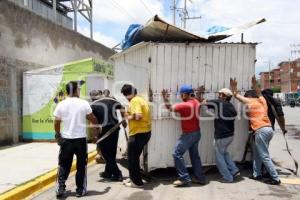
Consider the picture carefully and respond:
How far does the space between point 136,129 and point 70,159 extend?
1213 mm

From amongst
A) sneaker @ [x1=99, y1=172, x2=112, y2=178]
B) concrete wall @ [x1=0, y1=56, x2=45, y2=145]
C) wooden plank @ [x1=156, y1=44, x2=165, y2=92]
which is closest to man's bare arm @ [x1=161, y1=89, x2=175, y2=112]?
wooden plank @ [x1=156, y1=44, x2=165, y2=92]

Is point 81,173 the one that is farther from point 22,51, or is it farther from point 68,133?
point 22,51

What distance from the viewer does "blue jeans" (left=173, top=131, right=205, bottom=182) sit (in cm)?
741

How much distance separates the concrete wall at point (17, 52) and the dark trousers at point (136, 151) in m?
5.51

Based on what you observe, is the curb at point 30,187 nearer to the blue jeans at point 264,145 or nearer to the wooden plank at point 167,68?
the wooden plank at point 167,68

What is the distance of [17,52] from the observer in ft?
40.7

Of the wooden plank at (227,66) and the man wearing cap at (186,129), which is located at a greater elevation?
the wooden plank at (227,66)

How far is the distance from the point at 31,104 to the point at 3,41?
2090 millimetres

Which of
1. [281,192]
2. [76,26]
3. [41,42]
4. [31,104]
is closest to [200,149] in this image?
[281,192]

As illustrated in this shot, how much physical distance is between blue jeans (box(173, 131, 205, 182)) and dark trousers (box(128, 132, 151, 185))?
0.58m

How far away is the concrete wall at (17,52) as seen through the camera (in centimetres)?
1168

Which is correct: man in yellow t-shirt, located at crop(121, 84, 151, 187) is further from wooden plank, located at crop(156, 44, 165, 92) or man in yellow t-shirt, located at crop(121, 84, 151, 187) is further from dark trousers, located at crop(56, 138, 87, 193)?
dark trousers, located at crop(56, 138, 87, 193)

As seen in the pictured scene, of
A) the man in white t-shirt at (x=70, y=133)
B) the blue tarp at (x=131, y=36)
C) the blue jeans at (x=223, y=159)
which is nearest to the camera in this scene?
the man in white t-shirt at (x=70, y=133)

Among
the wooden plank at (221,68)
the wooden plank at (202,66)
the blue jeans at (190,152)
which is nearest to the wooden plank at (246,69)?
the wooden plank at (221,68)
